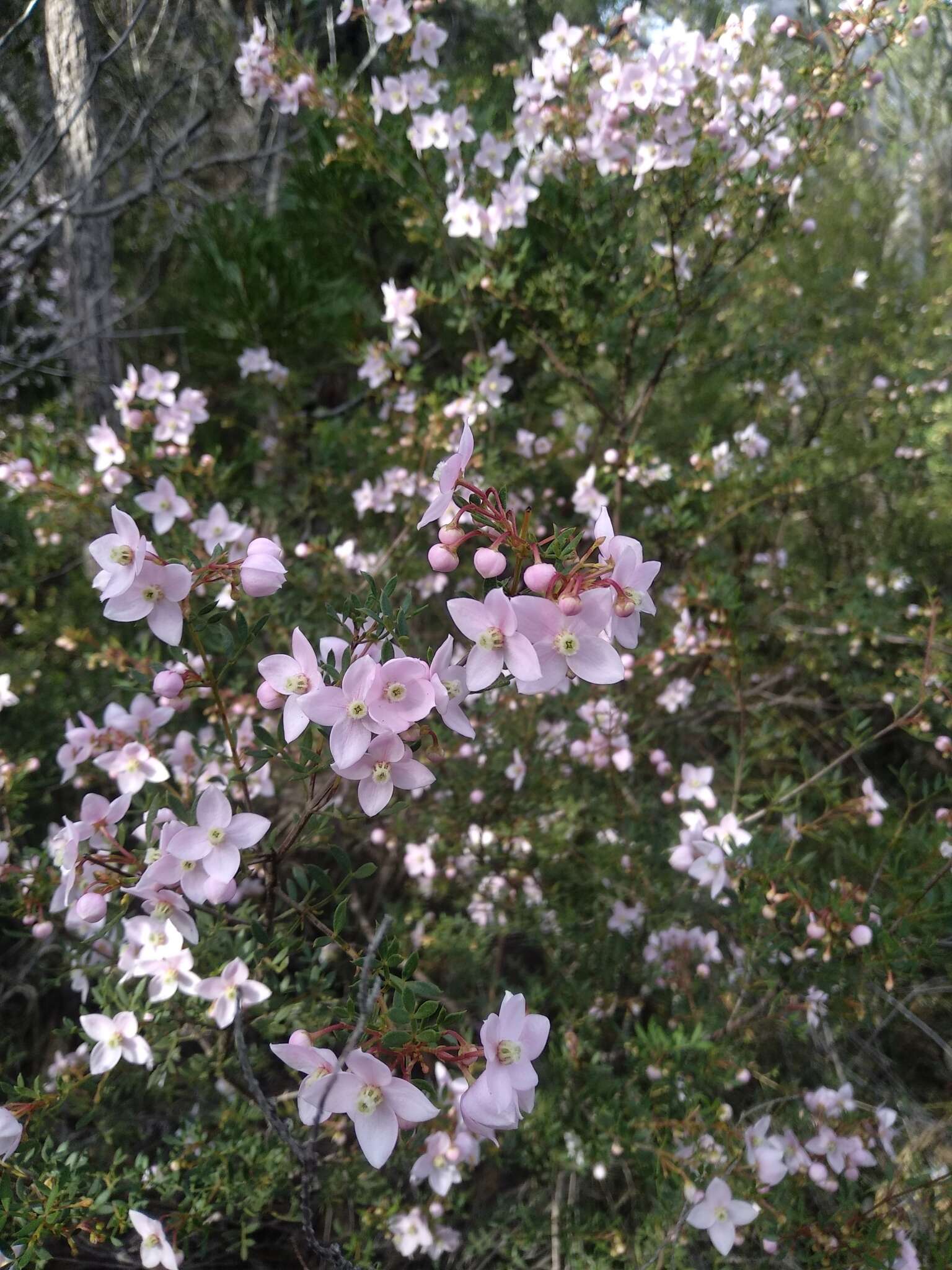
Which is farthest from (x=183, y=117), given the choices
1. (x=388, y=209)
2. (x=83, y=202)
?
(x=388, y=209)

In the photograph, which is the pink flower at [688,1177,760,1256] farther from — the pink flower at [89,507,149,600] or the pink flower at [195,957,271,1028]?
the pink flower at [89,507,149,600]

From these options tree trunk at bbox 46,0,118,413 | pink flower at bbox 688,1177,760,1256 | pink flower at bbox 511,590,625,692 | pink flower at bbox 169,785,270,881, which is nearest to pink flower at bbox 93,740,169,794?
pink flower at bbox 169,785,270,881

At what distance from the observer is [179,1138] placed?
1.67m

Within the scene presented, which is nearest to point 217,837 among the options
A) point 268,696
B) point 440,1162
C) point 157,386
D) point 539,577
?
point 268,696

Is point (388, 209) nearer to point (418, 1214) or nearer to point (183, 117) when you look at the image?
point (183, 117)

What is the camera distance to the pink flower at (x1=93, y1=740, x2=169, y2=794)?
1.57 metres

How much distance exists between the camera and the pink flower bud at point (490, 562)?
96 centimetres

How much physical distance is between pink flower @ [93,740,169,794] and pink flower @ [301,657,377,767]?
74cm

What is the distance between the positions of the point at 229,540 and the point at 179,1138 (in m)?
1.52

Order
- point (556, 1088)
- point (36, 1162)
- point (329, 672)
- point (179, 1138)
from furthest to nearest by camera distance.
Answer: point (556, 1088)
point (179, 1138)
point (36, 1162)
point (329, 672)

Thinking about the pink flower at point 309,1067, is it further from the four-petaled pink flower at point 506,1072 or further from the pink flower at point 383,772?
the pink flower at point 383,772

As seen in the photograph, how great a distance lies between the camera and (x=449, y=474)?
3.23 feet

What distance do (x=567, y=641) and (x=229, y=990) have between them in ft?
3.09

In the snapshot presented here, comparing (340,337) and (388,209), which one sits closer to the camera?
(388,209)
